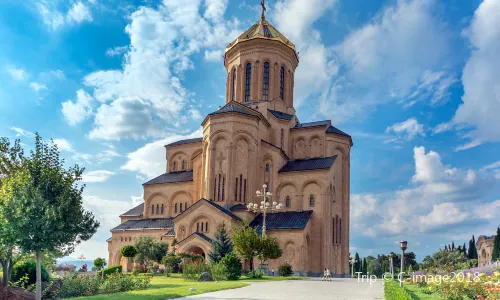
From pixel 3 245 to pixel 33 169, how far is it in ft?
9.60

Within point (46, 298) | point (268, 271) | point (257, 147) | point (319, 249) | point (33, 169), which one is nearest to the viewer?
point (33, 169)

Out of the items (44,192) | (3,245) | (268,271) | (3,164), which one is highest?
(3,164)

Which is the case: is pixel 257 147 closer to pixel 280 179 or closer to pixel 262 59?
pixel 280 179

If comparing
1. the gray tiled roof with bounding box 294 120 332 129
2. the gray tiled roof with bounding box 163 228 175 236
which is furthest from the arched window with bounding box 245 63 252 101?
the gray tiled roof with bounding box 163 228 175 236

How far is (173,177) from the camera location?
159 ft

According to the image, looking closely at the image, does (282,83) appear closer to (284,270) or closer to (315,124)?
(315,124)

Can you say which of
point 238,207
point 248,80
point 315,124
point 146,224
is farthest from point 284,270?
point 248,80

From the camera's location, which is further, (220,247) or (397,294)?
(220,247)

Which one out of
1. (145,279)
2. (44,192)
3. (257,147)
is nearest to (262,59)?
(257,147)

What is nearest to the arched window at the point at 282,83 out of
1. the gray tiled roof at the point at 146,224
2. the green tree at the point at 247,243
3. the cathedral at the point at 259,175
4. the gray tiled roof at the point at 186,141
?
the cathedral at the point at 259,175

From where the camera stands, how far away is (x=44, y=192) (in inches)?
655

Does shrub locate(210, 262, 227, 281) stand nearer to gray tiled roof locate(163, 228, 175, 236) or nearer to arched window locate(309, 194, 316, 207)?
gray tiled roof locate(163, 228, 175, 236)

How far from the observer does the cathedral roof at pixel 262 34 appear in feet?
156

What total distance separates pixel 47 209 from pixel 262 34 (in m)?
36.0
